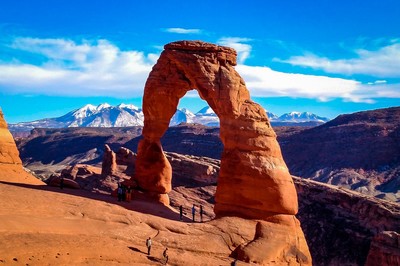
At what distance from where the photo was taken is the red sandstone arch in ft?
63.0

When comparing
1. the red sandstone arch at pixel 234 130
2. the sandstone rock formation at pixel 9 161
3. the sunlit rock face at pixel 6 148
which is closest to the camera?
the red sandstone arch at pixel 234 130

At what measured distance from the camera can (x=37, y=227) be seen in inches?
534

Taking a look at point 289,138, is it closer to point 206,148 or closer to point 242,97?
point 206,148

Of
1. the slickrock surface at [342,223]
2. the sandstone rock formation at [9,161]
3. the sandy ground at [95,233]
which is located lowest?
the slickrock surface at [342,223]

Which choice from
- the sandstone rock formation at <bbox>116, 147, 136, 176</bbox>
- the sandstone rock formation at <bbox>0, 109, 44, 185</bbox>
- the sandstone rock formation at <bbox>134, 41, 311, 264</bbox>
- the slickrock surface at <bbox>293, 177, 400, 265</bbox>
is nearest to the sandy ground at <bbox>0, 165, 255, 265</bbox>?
the sandstone rock formation at <bbox>134, 41, 311, 264</bbox>

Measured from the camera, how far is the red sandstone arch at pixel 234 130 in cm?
1919

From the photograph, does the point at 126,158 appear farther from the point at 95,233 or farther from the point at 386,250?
the point at 95,233

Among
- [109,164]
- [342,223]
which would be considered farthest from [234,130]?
[109,164]

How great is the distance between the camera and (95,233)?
1463 centimetres

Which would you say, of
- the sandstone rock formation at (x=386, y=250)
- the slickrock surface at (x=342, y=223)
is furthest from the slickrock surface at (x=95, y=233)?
the slickrock surface at (x=342, y=223)

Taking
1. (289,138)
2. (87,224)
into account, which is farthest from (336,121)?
(87,224)

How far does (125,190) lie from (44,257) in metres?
9.85

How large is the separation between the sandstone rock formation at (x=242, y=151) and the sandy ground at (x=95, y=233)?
1114mm

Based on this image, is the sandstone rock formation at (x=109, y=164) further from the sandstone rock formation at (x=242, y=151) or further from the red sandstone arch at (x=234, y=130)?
the sandstone rock formation at (x=242, y=151)
